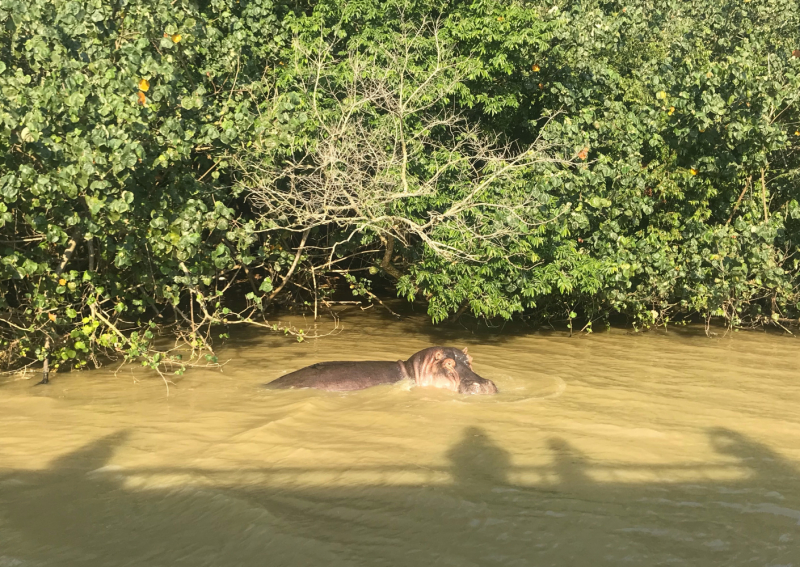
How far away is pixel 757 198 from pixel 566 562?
8948 mm

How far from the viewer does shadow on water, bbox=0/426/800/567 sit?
4105 mm

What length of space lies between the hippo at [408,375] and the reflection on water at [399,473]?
0.17 metres

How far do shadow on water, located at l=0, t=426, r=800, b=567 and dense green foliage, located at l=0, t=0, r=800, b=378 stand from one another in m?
2.87

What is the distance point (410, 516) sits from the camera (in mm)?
4574

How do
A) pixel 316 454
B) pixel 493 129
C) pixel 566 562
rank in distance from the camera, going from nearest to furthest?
pixel 566 562 → pixel 316 454 → pixel 493 129

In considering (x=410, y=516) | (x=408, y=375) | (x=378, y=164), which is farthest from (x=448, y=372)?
(x=410, y=516)

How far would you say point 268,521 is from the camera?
447 centimetres

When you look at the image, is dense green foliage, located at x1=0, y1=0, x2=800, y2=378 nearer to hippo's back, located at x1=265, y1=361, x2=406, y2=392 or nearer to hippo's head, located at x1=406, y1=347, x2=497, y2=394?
hippo's back, located at x1=265, y1=361, x2=406, y2=392

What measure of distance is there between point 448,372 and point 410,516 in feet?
9.82

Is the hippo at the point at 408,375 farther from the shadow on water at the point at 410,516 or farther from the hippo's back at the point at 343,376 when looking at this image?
the shadow on water at the point at 410,516

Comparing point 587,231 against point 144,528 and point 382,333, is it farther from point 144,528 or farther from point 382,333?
point 144,528

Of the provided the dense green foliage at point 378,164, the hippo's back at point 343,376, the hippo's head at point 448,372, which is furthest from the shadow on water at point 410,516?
the dense green foliage at point 378,164

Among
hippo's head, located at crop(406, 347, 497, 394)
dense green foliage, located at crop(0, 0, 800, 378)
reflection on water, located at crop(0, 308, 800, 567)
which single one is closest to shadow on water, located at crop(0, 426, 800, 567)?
reflection on water, located at crop(0, 308, 800, 567)

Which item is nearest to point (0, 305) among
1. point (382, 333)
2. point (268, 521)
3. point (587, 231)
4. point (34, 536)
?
point (34, 536)
